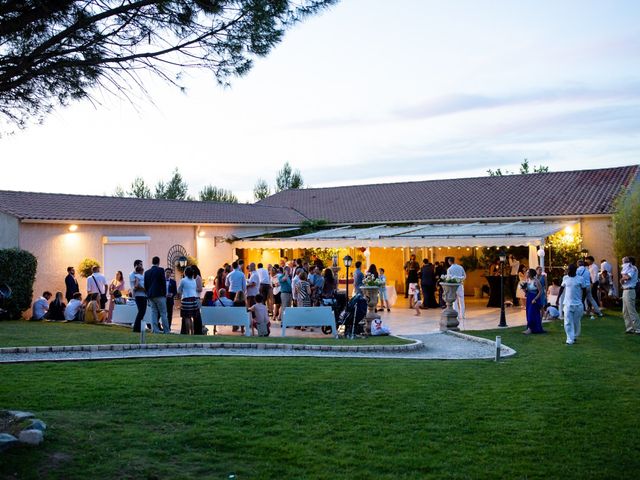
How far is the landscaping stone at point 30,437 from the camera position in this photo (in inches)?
251

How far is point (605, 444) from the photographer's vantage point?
7.09m

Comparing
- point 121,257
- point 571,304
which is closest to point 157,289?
point 571,304

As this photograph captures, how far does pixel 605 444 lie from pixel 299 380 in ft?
12.9

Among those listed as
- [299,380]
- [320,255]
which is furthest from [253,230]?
[299,380]

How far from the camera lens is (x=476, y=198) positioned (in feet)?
102

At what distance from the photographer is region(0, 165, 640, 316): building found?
22188 millimetres

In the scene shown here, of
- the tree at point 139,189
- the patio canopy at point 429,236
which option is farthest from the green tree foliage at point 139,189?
the patio canopy at point 429,236

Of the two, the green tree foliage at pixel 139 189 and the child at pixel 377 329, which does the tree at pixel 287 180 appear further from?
the child at pixel 377 329

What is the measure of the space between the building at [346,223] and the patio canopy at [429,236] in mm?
42

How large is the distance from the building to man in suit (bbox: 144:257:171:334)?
7523mm

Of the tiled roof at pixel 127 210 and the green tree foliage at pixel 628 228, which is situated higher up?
the tiled roof at pixel 127 210

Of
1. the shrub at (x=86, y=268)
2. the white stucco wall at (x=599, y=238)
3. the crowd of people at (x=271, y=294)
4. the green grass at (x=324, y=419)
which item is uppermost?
the white stucco wall at (x=599, y=238)

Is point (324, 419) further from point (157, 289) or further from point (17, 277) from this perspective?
point (17, 277)

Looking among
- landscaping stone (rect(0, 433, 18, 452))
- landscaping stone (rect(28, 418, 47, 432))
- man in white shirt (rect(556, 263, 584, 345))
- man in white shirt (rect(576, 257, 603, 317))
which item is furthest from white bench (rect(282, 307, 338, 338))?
landscaping stone (rect(0, 433, 18, 452))
